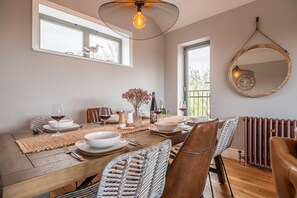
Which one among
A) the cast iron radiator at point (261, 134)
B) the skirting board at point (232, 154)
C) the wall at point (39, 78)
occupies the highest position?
the wall at point (39, 78)

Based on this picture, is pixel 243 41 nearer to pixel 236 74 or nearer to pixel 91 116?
pixel 236 74

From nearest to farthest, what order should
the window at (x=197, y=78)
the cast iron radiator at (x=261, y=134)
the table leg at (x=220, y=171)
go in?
the table leg at (x=220, y=171)
the cast iron radiator at (x=261, y=134)
the window at (x=197, y=78)

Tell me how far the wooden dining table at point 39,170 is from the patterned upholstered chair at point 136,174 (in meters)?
0.15

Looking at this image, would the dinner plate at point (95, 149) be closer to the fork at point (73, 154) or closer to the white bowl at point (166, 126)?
the fork at point (73, 154)

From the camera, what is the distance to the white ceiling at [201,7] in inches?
107

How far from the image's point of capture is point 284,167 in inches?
30.9

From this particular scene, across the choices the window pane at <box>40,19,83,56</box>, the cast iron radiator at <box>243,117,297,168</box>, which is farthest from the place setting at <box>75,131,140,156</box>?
the cast iron radiator at <box>243,117,297,168</box>

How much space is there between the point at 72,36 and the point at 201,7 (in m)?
2.24

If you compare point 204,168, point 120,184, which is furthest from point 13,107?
point 204,168

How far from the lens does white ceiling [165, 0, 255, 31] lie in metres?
2.73

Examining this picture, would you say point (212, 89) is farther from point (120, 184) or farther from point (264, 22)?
point (120, 184)

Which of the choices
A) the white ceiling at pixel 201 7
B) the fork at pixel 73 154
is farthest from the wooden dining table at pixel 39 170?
the white ceiling at pixel 201 7

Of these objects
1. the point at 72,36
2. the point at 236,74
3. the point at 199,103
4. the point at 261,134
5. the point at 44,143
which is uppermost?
the point at 72,36

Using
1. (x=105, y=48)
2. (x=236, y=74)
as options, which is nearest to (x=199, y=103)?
(x=236, y=74)
